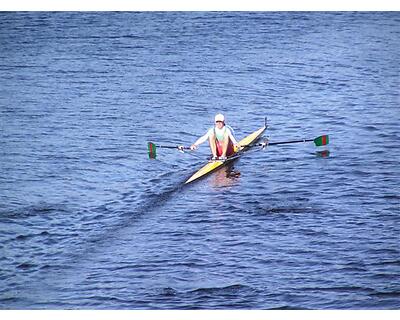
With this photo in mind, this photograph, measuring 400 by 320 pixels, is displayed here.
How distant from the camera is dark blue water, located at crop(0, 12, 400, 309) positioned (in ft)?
32.7

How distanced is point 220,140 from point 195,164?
39 cm

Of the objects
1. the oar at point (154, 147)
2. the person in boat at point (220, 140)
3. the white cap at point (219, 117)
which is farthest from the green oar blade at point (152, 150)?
the white cap at point (219, 117)

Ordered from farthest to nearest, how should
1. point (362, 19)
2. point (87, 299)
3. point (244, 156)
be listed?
point (244, 156) → point (362, 19) → point (87, 299)

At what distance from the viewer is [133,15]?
35.0 ft

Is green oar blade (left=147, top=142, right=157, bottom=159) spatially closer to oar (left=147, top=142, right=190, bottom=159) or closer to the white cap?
oar (left=147, top=142, right=190, bottom=159)

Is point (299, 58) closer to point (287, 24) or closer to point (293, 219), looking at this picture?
point (287, 24)

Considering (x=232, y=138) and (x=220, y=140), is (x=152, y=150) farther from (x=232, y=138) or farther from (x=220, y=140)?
(x=232, y=138)

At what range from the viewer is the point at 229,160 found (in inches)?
441

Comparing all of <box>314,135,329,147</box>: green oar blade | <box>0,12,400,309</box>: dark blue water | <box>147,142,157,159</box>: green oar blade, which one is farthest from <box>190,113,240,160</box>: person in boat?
<box>314,135,329,147</box>: green oar blade

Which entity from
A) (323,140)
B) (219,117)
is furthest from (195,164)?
(323,140)

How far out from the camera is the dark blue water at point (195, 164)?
32.7 feet

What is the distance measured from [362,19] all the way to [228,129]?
1.73 metres

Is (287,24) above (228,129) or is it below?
above

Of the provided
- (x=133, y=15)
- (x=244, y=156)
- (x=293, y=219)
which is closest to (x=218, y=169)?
(x=244, y=156)
